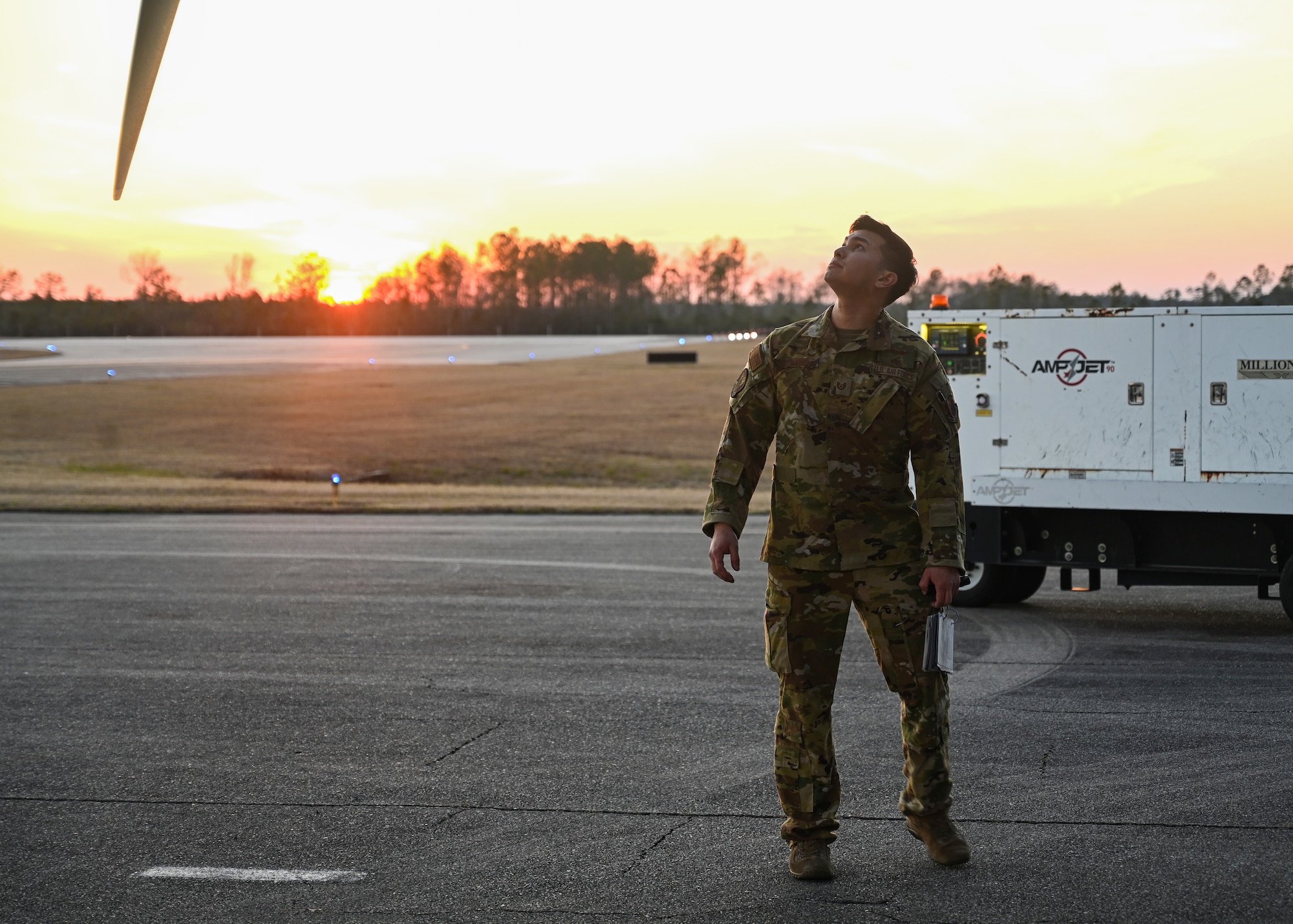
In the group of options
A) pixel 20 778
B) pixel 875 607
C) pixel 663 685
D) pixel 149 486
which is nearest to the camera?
pixel 875 607

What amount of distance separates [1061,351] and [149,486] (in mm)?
19119

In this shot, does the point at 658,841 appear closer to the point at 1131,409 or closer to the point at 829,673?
the point at 829,673

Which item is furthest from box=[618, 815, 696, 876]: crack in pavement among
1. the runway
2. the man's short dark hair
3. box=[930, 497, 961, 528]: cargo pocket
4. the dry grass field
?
the runway

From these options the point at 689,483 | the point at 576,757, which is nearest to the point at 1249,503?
the point at 576,757

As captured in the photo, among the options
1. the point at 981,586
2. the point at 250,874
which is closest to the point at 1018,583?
the point at 981,586

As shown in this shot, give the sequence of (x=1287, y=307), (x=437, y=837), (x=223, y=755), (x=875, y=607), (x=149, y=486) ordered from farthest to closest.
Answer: (x=149, y=486), (x=1287, y=307), (x=223, y=755), (x=437, y=837), (x=875, y=607)

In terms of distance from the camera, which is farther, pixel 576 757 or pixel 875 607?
pixel 576 757

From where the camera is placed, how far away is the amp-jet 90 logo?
374 inches

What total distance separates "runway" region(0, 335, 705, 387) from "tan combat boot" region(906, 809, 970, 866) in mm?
49941

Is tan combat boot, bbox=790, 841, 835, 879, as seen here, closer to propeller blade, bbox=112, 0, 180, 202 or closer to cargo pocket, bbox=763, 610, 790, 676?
cargo pocket, bbox=763, 610, 790, 676

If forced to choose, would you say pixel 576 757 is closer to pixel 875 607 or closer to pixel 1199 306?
pixel 875 607

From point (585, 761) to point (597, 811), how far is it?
2.53 feet

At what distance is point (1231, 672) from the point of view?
7590mm

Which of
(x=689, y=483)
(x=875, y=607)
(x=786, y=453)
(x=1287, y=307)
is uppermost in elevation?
(x=1287, y=307)
